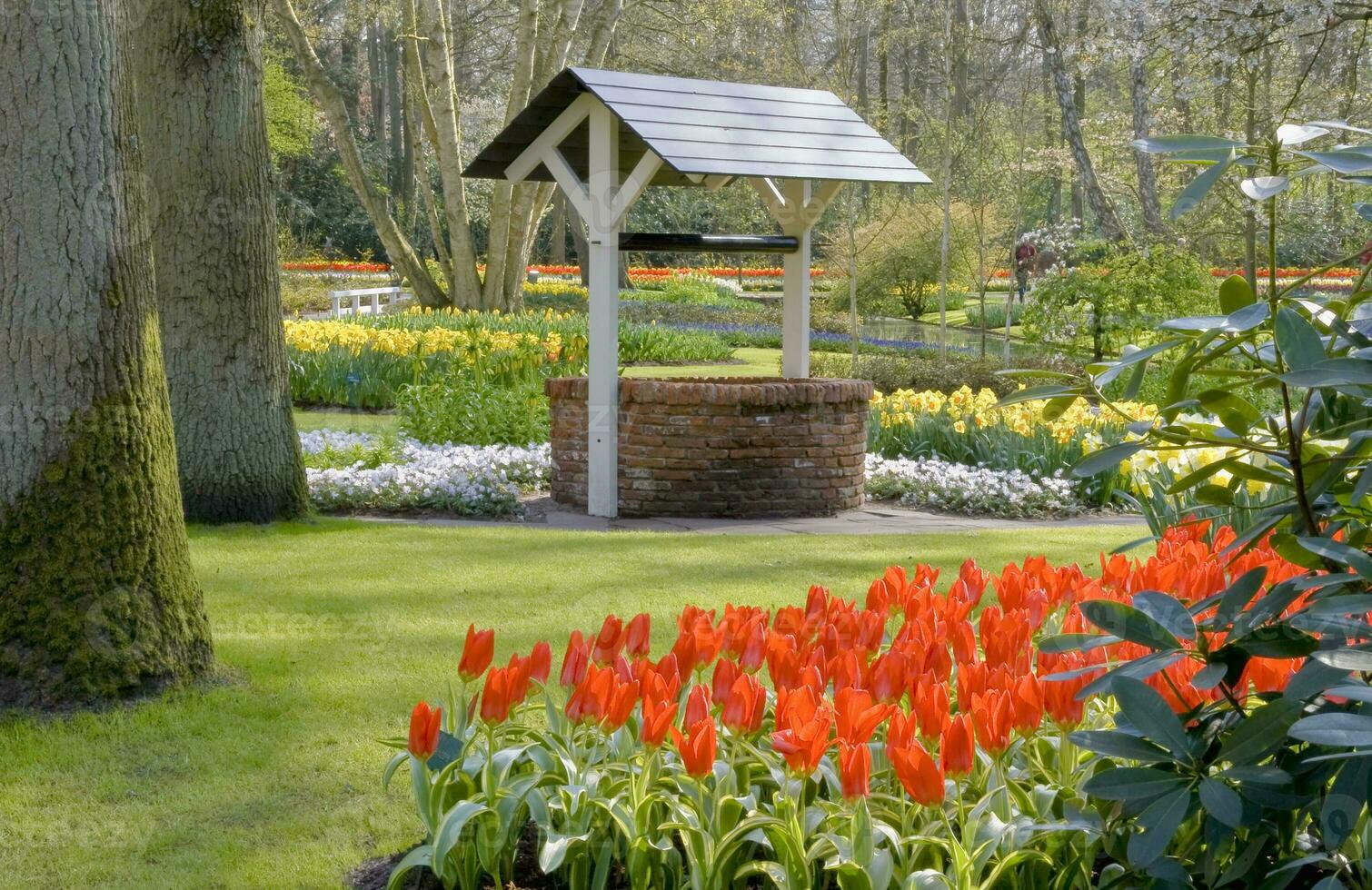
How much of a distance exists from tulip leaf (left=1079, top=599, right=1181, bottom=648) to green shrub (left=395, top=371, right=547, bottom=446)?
9.25 m

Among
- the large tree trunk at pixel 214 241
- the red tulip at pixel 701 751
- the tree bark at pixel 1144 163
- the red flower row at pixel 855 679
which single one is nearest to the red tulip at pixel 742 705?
the red flower row at pixel 855 679

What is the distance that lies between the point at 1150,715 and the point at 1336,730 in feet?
1.05

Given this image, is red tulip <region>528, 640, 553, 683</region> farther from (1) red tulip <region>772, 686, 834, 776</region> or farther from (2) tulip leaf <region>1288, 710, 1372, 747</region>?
(2) tulip leaf <region>1288, 710, 1372, 747</region>

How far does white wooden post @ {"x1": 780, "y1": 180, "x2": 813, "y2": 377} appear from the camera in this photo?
29.9 ft

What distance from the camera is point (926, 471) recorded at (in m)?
9.30

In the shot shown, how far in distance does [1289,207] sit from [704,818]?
17.6m

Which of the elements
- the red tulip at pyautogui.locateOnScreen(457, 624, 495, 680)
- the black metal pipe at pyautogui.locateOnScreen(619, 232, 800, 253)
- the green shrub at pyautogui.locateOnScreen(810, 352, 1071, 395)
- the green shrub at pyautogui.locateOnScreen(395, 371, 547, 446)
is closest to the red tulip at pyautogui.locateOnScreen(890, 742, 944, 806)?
the red tulip at pyautogui.locateOnScreen(457, 624, 495, 680)

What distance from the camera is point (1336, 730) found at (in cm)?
132

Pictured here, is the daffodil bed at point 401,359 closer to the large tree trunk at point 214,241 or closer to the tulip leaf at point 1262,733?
the large tree trunk at point 214,241

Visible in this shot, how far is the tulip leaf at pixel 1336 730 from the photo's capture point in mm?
1300

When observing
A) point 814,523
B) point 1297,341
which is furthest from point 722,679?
point 814,523

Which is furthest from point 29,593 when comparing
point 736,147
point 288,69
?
point 288,69

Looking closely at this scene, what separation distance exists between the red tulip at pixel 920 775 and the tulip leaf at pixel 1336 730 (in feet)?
2.23

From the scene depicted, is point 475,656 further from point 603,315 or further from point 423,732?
point 603,315
